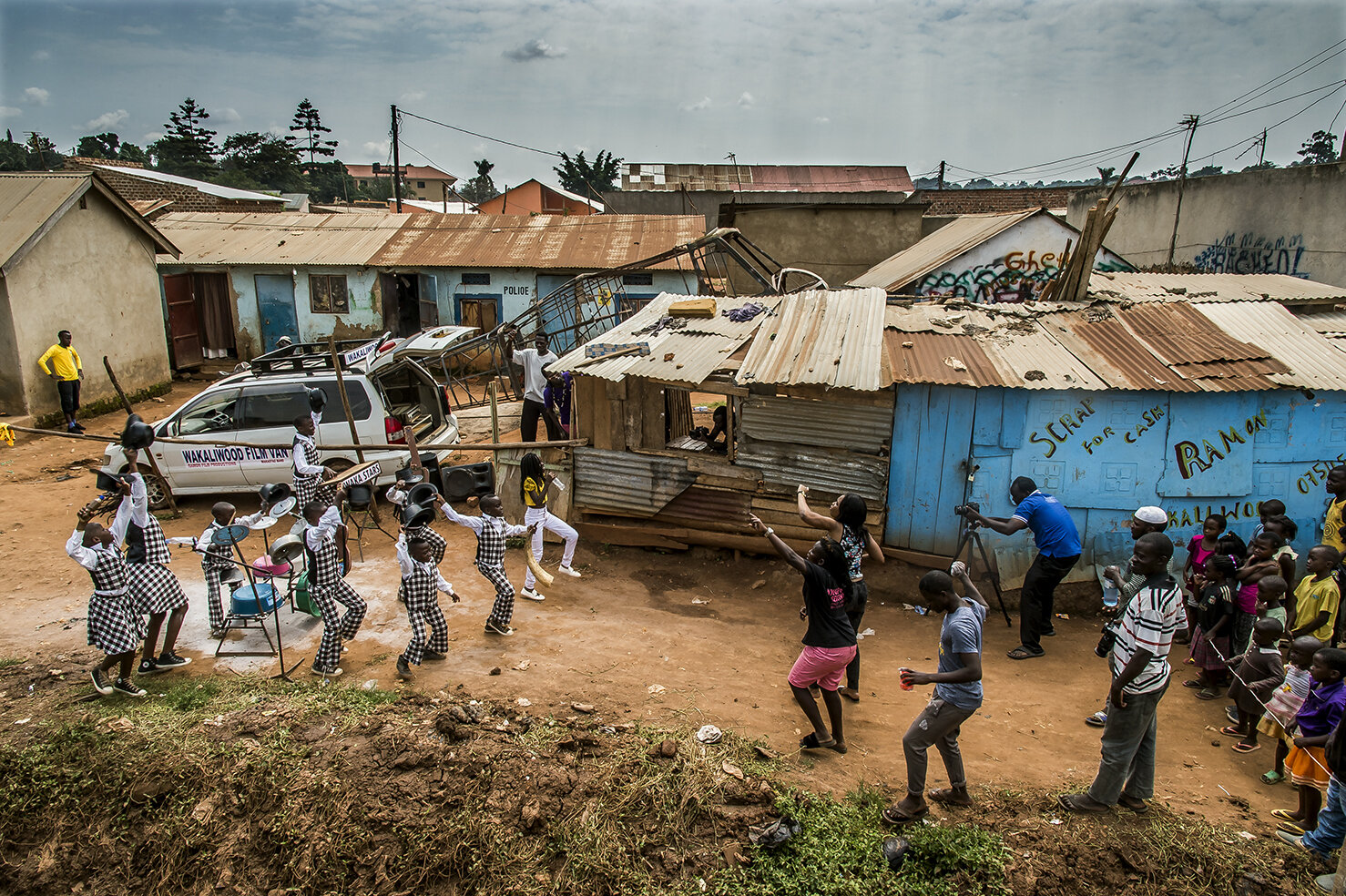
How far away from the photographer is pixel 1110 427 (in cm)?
756

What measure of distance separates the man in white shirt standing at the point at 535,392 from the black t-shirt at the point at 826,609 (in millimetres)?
6162

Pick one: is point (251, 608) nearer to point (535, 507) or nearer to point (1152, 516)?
point (535, 507)

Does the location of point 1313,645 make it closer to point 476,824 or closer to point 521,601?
point 476,824

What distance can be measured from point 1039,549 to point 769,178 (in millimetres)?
30448

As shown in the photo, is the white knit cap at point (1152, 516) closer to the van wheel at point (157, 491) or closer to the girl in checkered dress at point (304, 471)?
the girl in checkered dress at point (304, 471)

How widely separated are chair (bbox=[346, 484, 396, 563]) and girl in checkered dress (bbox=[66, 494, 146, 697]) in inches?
80.1

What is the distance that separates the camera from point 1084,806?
14.6 ft

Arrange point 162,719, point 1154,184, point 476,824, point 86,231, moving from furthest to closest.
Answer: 1. point 1154,184
2. point 86,231
3. point 162,719
4. point 476,824

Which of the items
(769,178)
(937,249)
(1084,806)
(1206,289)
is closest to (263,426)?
(1084,806)

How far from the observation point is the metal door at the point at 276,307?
19.3m

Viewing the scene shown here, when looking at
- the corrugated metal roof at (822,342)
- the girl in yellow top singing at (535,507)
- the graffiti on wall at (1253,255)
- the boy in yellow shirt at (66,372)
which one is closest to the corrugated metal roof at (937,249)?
the corrugated metal roof at (822,342)

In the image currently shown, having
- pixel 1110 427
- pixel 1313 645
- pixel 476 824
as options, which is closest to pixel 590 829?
pixel 476 824

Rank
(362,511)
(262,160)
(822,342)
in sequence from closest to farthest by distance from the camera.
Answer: (822,342) < (362,511) < (262,160)

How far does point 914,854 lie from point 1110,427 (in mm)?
5086
